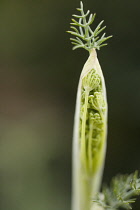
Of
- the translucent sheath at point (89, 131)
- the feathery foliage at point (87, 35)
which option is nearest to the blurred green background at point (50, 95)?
the translucent sheath at point (89, 131)

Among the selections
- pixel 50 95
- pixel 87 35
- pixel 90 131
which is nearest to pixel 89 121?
pixel 90 131

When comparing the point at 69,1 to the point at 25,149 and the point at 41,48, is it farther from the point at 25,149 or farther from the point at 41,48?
the point at 25,149

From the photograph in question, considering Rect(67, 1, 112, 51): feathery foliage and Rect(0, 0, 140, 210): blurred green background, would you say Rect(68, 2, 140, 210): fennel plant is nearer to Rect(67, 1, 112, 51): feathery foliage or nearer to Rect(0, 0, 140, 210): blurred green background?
Rect(67, 1, 112, 51): feathery foliage

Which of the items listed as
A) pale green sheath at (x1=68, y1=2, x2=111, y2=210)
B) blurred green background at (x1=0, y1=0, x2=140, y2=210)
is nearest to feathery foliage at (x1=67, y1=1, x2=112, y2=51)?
pale green sheath at (x1=68, y1=2, x2=111, y2=210)

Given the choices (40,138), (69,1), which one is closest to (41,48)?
(69,1)

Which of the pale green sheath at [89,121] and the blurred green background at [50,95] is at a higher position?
the blurred green background at [50,95]

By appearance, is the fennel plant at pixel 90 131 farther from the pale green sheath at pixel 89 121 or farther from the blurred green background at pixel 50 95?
the blurred green background at pixel 50 95

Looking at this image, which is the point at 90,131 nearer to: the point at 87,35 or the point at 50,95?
the point at 87,35
